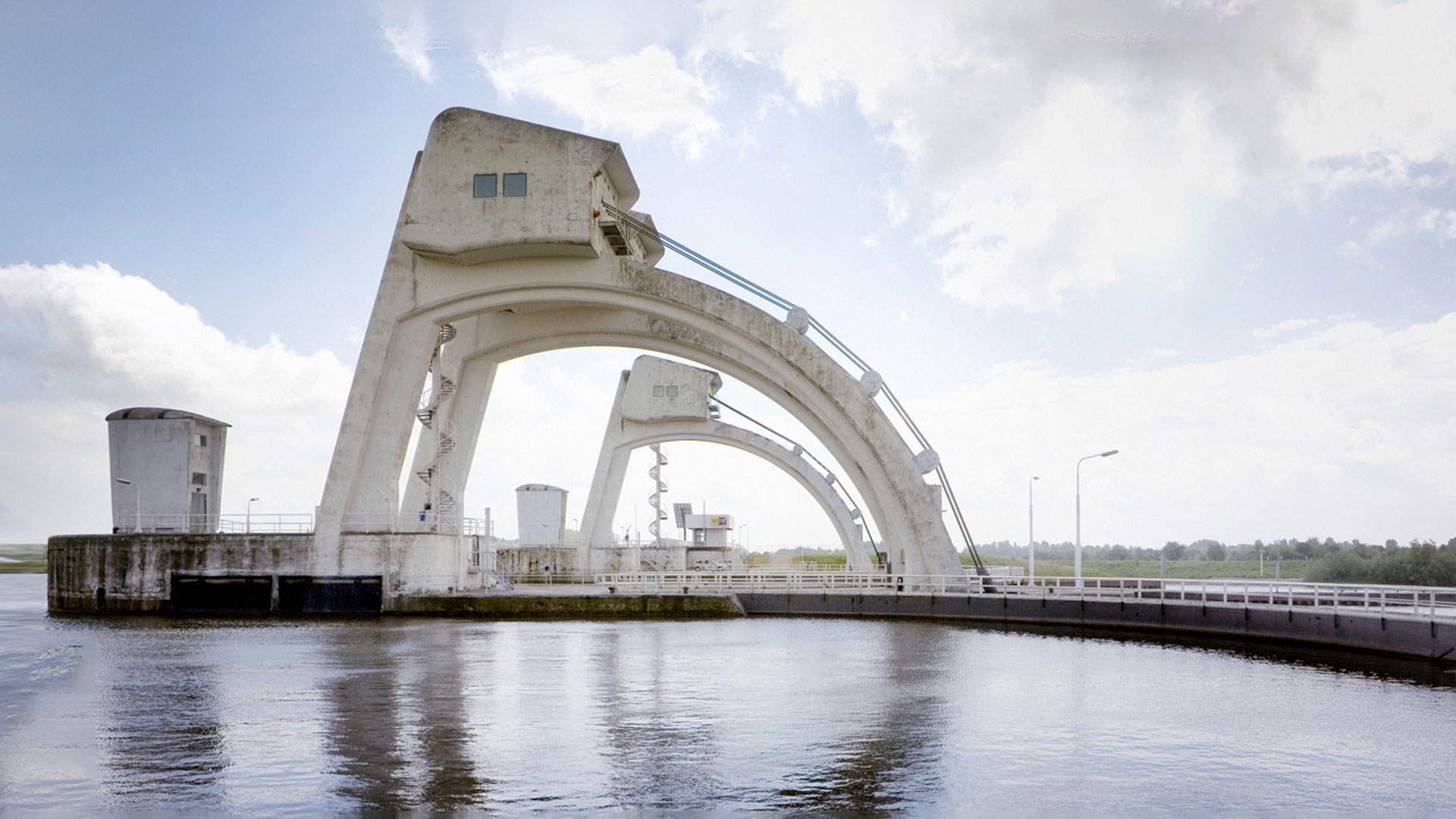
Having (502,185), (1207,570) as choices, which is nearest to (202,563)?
(502,185)

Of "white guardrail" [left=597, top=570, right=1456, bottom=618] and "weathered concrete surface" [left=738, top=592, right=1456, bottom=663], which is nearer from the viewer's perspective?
"weathered concrete surface" [left=738, top=592, right=1456, bottom=663]

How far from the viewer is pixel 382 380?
33844 millimetres

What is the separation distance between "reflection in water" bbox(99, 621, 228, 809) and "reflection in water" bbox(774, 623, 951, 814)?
5.33m

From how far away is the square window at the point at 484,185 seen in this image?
1267 inches

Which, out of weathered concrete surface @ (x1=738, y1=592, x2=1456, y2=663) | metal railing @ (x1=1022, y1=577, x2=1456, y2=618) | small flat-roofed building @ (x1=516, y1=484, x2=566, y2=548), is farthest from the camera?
small flat-roofed building @ (x1=516, y1=484, x2=566, y2=548)

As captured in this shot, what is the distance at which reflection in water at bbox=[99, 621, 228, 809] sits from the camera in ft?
32.3

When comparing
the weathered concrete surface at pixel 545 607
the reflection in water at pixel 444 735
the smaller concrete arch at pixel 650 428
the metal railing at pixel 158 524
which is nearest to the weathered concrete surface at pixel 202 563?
the weathered concrete surface at pixel 545 607

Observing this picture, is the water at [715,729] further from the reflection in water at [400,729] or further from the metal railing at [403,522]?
the metal railing at [403,522]

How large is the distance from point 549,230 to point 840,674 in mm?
17665

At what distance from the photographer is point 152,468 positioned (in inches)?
1400

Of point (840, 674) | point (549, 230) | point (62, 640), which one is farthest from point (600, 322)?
point (840, 674)

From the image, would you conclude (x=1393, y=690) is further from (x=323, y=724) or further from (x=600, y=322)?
(x=600, y=322)

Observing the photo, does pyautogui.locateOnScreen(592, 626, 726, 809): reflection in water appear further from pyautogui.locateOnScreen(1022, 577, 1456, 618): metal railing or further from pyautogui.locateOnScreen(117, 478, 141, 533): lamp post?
pyautogui.locateOnScreen(117, 478, 141, 533): lamp post

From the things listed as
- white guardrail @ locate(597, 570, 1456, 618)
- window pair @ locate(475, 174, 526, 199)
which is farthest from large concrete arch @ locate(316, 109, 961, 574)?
white guardrail @ locate(597, 570, 1456, 618)
